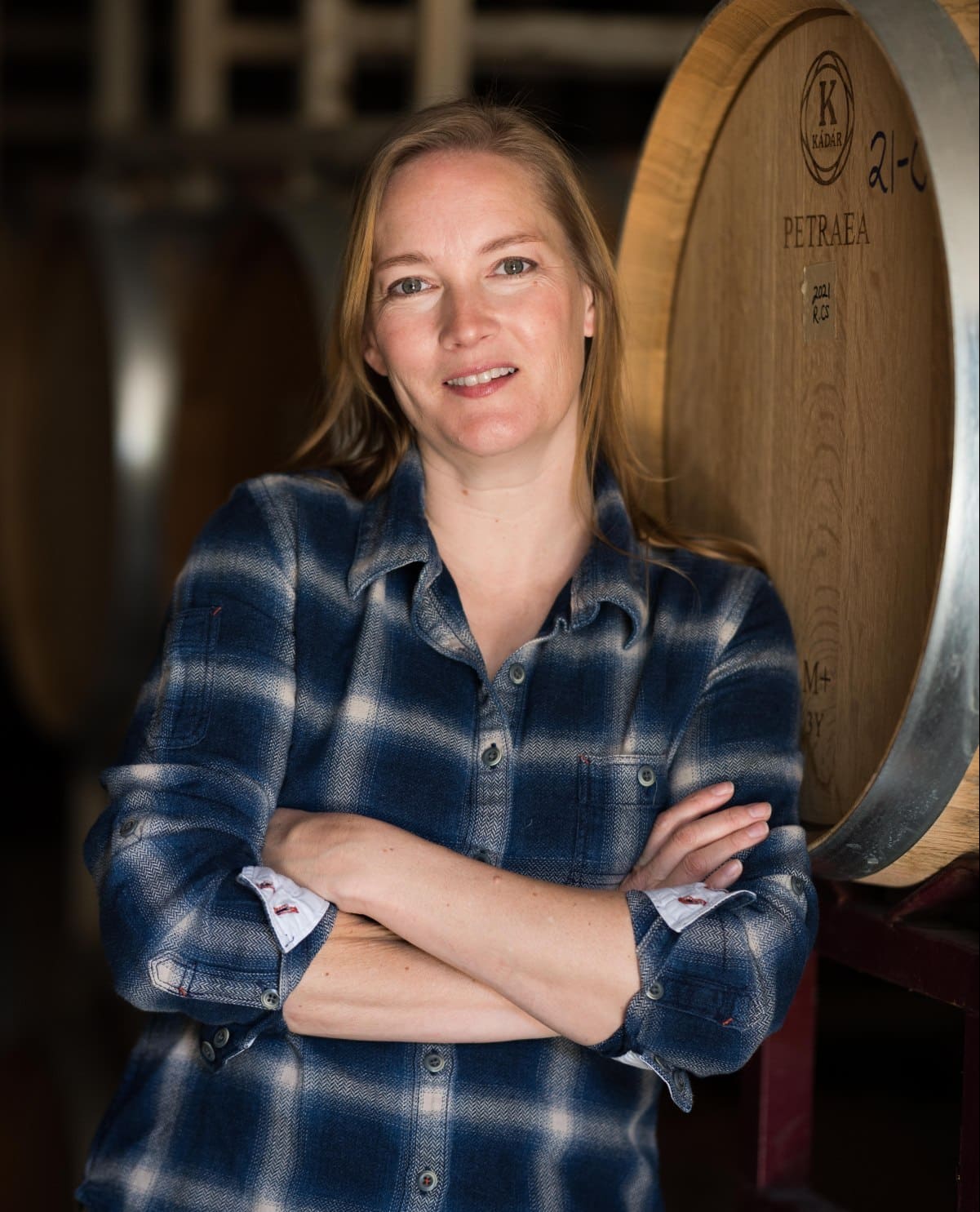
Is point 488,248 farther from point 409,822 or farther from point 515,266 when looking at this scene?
point 409,822

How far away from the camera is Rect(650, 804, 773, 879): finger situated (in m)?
1.62

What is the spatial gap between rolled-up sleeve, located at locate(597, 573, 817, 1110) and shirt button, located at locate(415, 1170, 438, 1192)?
0.71 ft

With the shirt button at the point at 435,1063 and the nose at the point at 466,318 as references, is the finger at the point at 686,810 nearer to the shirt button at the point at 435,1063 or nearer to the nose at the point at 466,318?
the shirt button at the point at 435,1063

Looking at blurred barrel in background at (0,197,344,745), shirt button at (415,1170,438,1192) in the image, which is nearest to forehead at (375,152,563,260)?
shirt button at (415,1170,438,1192)

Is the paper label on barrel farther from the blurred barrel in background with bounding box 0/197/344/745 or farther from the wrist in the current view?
the blurred barrel in background with bounding box 0/197/344/745

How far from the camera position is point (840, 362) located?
1.69 meters

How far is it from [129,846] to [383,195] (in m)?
0.76

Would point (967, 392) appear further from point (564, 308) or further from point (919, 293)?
point (564, 308)

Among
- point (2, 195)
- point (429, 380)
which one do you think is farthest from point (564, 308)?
point (2, 195)

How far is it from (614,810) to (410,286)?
23.9 inches

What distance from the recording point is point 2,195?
4.57 m

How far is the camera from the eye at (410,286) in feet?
5.82

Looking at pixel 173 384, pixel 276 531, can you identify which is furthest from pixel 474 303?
pixel 173 384

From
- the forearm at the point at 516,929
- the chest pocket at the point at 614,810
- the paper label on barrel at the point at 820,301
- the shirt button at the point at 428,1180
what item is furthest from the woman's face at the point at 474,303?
the shirt button at the point at 428,1180
